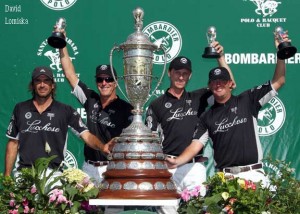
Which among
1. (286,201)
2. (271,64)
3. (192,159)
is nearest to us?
(286,201)

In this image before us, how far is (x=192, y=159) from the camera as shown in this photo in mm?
4863

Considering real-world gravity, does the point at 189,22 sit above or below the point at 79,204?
above

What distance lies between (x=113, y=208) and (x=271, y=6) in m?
2.79

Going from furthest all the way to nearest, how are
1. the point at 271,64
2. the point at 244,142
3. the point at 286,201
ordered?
the point at 271,64
the point at 244,142
the point at 286,201

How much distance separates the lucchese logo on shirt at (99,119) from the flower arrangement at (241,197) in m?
1.39

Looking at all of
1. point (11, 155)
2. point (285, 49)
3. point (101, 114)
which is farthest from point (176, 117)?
point (11, 155)

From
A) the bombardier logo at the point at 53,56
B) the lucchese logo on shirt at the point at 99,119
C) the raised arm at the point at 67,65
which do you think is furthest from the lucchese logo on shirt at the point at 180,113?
the bombardier logo at the point at 53,56

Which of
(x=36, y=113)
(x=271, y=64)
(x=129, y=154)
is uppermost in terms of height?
(x=271, y=64)

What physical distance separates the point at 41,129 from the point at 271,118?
6.77 feet

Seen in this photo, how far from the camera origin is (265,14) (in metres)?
5.54

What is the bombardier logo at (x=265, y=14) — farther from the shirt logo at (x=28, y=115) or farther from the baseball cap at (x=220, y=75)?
the shirt logo at (x=28, y=115)

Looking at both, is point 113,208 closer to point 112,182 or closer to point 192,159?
point 112,182

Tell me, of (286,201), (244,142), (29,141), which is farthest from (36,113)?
(286,201)

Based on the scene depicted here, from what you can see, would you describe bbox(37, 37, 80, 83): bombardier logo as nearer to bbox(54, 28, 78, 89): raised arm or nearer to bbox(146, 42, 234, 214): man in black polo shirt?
bbox(54, 28, 78, 89): raised arm
